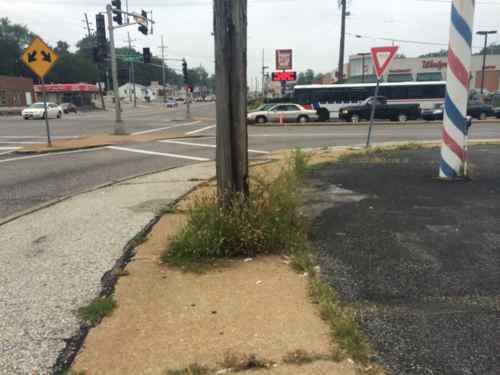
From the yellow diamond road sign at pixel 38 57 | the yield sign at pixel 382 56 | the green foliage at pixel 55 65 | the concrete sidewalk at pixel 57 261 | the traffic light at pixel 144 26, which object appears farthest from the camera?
the green foliage at pixel 55 65

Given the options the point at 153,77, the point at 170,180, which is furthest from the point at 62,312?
the point at 153,77

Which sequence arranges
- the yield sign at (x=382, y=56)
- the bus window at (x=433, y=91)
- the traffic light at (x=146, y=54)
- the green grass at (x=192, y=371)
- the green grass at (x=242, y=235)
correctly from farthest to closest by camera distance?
the bus window at (x=433, y=91), the traffic light at (x=146, y=54), the yield sign at (x=382, y=56), the green grass at (x=242, y=235), the green grass at (x=192, y=371)

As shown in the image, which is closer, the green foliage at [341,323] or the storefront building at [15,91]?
the green foliage at [341,323]

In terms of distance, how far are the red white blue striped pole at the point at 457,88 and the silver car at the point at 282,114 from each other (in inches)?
878

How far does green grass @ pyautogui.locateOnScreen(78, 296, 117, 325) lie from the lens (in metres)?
3.31

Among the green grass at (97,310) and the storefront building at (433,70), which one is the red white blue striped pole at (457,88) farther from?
the storefront building at (433,70)

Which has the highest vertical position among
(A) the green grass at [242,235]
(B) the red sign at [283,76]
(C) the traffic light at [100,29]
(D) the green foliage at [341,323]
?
(C) the traffic light at [100,29]

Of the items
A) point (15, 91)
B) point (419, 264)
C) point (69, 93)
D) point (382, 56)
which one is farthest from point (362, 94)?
point (69, 93)

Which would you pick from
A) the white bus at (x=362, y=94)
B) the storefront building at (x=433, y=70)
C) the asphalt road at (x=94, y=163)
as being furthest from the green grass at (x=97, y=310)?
the storefront building at (x=433, y=70)

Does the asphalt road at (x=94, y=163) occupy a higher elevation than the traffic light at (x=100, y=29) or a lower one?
lower

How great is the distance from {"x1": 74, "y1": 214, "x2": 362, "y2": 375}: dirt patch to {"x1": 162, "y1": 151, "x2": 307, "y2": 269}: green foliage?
22 cm

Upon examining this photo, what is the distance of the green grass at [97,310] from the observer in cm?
331

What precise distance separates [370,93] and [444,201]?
28.1 meters

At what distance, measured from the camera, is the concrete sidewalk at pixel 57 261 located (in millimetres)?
3024
